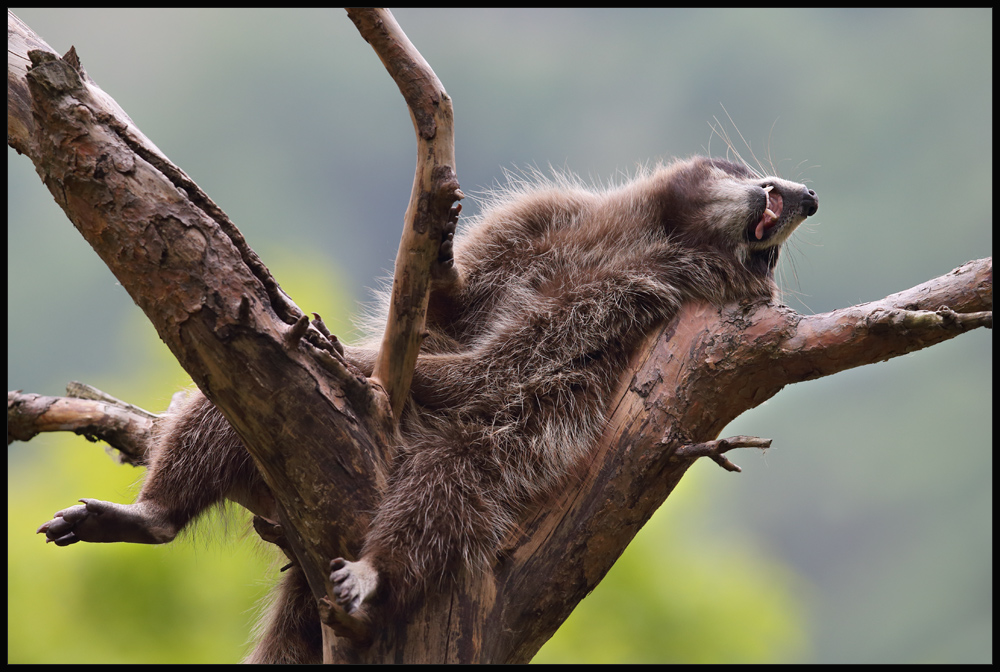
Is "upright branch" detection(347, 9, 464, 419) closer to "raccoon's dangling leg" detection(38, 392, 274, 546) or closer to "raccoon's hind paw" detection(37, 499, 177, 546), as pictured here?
"raccoon's dangling leg" detection(38, 392, 274, 546)

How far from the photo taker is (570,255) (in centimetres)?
269

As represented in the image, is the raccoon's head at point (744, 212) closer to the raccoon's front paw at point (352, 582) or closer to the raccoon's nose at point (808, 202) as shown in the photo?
the raccoon's nose at point (808, 202)


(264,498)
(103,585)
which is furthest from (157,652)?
(264,498)

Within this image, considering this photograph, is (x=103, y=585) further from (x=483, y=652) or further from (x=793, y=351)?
(x=793, y=351)

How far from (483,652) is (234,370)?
3.37 ft

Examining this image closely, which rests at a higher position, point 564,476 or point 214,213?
point 214,213

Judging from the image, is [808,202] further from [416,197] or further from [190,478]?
[190,478]

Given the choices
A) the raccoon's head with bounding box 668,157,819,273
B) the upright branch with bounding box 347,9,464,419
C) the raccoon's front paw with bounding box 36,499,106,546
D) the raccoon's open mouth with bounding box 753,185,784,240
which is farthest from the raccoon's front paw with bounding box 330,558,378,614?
the raccoon's open mouth with bounding box 753,185,784,240

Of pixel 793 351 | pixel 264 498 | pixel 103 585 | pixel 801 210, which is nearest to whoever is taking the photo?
pixel 793 351

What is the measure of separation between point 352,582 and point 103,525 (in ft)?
2.90

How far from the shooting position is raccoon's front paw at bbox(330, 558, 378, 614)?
181cm

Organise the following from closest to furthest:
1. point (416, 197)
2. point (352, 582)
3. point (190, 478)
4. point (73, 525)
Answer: point (352, 582)
point (416, 197)
point (73, 525)
point (190, 478)

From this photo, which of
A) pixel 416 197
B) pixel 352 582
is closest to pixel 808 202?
pixel 416 197

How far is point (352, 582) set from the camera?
6.05ft
